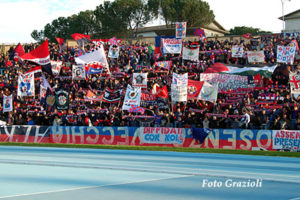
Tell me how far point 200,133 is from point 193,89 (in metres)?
3.75

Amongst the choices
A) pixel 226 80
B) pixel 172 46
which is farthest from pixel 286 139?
pixel 172 46

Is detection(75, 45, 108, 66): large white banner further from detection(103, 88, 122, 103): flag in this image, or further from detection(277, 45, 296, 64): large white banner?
detection(277, 45, 296, 64): large white banner

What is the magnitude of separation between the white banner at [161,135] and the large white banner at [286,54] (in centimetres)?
898

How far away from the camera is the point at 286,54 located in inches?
1056

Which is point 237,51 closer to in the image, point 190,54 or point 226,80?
point 190,54

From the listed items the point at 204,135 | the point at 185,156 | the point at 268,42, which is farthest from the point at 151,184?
the point at 268,42

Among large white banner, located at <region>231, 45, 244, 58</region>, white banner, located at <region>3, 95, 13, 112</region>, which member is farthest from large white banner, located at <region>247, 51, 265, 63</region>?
white banner, located at <region>3, 95, 13, 112</region>

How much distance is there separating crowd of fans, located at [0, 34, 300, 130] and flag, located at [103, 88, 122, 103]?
1.17 ft

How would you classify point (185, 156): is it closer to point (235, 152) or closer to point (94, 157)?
point (235, 152)

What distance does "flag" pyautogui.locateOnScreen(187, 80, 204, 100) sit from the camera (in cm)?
2402

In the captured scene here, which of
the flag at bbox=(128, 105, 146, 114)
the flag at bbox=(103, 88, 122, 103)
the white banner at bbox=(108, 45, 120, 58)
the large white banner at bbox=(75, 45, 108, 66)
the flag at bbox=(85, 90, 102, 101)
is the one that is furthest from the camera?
the white banner at bbox=(108, 45, 120, 58)

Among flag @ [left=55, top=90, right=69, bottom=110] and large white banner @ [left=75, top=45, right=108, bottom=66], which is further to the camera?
large white banner @ [left=75, top=45, right=108, bottom=66]

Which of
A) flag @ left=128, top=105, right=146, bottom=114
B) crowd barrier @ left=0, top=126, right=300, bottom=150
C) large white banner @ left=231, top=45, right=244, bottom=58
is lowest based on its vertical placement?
crowd barrier @ left=0, top=126, right=300, bottom=150

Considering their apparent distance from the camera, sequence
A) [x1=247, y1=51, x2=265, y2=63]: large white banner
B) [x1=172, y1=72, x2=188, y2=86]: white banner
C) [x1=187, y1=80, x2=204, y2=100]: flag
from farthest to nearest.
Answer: [x1=247, y1=51, x2=265, y2=63]: large white banner, [x1=187, y1=80, x2=204, y2=100]: flag, [x1=172, y1=72, x2=188, y2=86]: white banner
